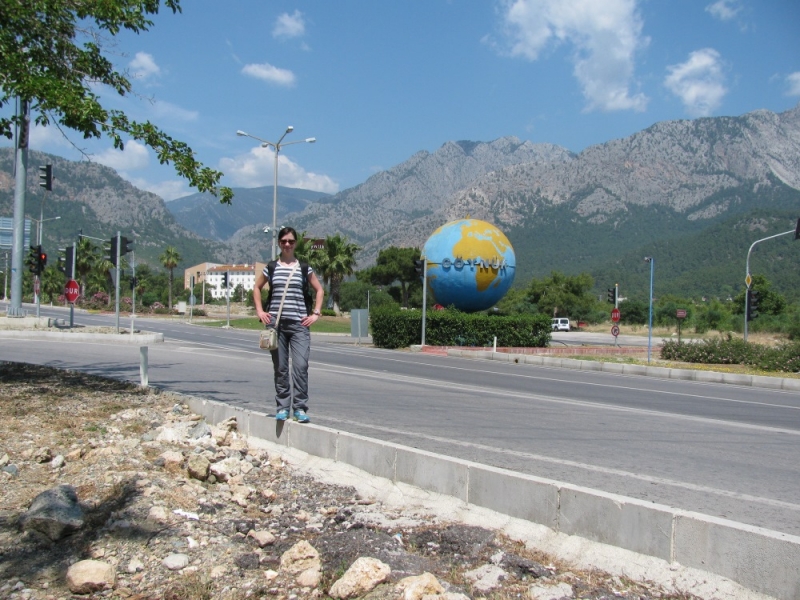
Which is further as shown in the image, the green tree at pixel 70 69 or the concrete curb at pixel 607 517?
the green tree at pixel 70 69

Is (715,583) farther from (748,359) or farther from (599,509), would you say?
(748,359)

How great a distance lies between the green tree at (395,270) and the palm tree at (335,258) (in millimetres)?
12752

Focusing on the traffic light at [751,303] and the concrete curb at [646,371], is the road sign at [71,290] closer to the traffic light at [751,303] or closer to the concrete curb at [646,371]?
the concrete curb at [646,371]

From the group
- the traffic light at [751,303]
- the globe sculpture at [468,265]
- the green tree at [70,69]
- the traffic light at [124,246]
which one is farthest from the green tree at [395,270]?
the green tree at [70,69]

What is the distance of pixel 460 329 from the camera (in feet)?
91.1

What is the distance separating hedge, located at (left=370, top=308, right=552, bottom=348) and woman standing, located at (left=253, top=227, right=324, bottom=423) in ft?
68.4

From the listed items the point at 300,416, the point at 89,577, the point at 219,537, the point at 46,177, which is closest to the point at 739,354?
the point at 300,416

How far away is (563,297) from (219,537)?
71629mm

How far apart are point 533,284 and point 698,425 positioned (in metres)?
70.9

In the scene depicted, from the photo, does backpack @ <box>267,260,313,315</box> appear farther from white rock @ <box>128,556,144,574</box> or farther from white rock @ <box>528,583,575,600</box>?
white rock @ <box>528,583,575,600</box>

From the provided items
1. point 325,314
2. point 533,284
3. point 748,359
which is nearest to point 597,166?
point 533,284

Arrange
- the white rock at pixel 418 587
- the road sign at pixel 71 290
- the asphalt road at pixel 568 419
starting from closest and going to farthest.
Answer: the white rock at pixel 418 587
the asphalt road at pixel 568 419
the road sign at pixel 71 290

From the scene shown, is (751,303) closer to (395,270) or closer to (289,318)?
(289,318)

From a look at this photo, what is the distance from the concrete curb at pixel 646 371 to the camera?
17.4 metres
